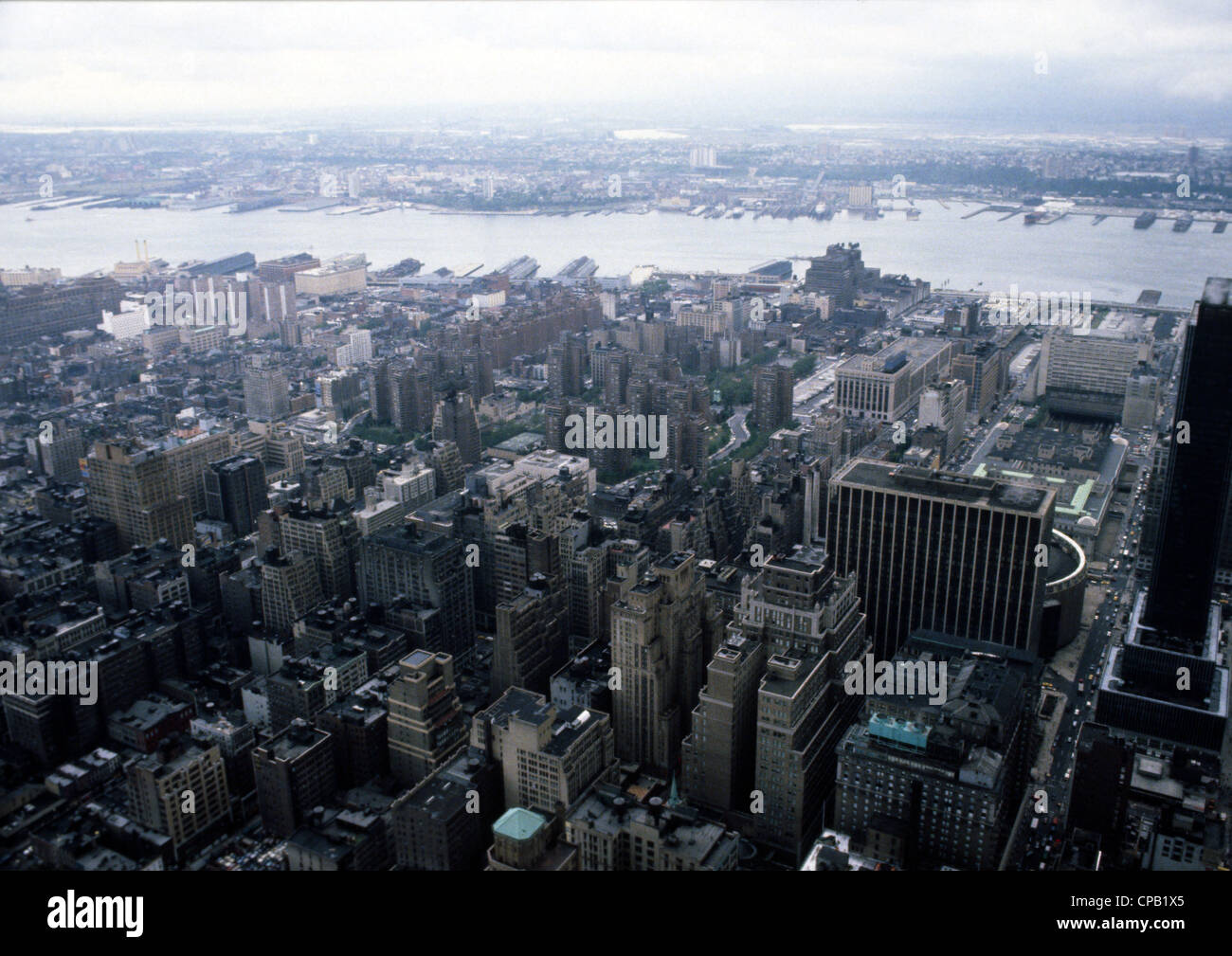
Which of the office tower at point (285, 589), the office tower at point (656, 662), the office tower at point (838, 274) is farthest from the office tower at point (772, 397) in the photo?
the office tower at point (656, 662)

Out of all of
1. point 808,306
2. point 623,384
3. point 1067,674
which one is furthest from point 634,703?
point 808,306

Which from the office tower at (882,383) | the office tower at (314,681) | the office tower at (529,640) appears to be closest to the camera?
the office tower at (314,681)

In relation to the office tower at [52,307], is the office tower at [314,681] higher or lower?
lower

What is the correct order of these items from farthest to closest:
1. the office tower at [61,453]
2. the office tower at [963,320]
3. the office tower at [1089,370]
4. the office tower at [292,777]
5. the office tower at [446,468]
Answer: the office tower at [963,320], the office tower at [1089,370], the office tower at [446,468], the office tower at [61,453], the office tower at [292,777]

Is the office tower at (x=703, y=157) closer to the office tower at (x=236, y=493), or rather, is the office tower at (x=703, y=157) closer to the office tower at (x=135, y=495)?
the office tower at (x=236, y=493)

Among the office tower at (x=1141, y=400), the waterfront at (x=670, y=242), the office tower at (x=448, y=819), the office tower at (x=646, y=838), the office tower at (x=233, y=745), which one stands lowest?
the office tower at (x=233, y=745)

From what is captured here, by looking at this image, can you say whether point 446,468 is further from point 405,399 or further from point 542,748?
point 542,748

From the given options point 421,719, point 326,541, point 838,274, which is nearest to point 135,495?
point 326,541
